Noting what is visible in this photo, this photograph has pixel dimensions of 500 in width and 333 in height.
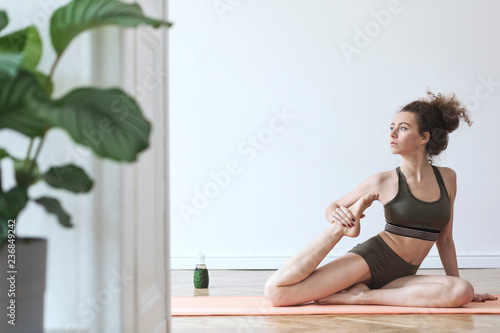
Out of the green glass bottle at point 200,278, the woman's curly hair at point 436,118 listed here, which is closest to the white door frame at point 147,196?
the woman's curly hair at point 436,118

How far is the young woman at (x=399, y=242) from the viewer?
2492 millimetres

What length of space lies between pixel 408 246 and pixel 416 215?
0.50 ft

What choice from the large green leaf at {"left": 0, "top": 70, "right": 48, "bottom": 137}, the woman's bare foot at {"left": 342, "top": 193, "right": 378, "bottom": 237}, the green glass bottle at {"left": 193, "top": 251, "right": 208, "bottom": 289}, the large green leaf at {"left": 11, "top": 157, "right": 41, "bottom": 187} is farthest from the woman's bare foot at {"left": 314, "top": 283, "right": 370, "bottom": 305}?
the large green leaf at {"left": 0, "top": 70, "right": 48, "bottom": 137}

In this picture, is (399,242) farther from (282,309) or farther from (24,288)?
(24,288)

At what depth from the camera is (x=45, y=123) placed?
970 millimetres

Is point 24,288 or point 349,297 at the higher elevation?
point 24,288

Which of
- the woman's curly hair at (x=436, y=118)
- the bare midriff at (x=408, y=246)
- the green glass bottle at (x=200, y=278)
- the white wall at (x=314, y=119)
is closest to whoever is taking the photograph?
the bare midriff at (x=408, y=246)

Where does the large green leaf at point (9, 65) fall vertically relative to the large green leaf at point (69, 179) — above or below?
above

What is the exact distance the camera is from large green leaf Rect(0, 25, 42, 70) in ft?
3.71

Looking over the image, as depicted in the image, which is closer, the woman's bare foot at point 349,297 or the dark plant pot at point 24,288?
the dark plant pot at point 24,288

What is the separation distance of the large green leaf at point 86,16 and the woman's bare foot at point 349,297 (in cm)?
187

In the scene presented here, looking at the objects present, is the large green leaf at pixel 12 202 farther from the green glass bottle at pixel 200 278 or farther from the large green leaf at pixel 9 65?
the green glass bottle at pixel 200 278

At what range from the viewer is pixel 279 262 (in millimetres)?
4273


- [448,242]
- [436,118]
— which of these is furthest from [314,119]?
[448,242]
